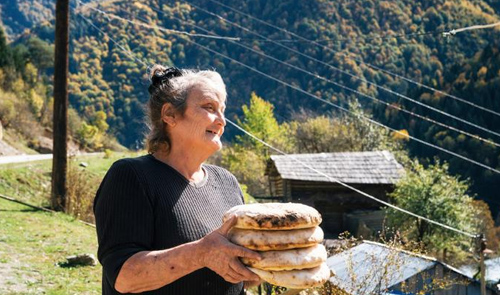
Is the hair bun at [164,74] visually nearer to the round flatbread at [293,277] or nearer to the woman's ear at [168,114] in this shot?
the woman's ear at [168,114]

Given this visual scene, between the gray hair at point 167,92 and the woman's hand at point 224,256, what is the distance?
24.6 inches

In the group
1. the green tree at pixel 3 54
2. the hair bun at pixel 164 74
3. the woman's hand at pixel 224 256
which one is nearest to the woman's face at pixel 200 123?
the hair bun at pixel 164 74

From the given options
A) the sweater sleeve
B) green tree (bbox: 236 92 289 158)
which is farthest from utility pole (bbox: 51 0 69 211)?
green tree (bbox: 236 92 289 158)

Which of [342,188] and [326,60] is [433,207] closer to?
[342,188]

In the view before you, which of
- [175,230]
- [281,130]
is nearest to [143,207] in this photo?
[175,230]

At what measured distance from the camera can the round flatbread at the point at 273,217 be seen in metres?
2.08

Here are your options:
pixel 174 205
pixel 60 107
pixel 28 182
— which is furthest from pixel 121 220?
pixel 28 182

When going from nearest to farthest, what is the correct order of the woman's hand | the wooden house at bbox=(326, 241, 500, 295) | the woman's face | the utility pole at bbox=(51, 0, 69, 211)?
the woman's hand
the woman's face
the wooden house at bbox=(326, 241, 500, 295)
the utility pole at bbox=(51, 0, 69, 211)

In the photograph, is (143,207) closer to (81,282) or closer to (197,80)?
(197,80)

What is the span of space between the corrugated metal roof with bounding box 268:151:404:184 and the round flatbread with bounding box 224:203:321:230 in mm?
25194

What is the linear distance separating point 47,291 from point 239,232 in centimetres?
561

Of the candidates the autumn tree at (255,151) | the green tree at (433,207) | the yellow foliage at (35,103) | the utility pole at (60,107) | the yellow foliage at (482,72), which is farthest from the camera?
the yellow foliage at (482,72)

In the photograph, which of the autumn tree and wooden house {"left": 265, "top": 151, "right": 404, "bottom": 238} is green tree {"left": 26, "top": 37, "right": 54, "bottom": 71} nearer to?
the autumn tree

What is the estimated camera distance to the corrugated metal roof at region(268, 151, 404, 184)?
27.9 m
